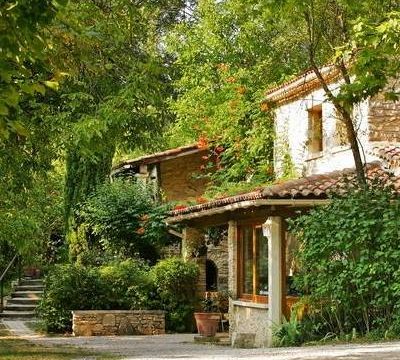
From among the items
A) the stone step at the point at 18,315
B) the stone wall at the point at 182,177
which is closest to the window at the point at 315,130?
the stone wall at the point at 182,177

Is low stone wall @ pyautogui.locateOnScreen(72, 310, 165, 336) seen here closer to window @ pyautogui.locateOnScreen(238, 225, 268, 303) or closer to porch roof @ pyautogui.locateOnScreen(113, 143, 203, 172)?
window @ pyautogui.locateOnScreen(238, 225, 268, 303)

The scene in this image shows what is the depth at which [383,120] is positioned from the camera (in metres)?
19.2

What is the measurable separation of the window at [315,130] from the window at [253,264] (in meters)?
3.51

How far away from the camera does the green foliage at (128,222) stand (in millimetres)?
25828

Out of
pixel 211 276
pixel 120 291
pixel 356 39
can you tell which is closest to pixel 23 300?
pixel 211 276

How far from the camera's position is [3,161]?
12.8 m

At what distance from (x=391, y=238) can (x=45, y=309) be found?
11254mm

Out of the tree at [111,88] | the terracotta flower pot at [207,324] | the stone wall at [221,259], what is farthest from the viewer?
the stone wall at [221,259]

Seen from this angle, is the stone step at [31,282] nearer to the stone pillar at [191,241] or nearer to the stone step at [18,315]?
the stone step at [18,315]

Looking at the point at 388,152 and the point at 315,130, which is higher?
the point at 315,130

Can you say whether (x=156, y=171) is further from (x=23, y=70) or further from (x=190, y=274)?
(x=23, y=70)

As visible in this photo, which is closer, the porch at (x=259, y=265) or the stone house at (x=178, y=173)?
the porch at (x=259, y=265)

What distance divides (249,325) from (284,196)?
137 inches

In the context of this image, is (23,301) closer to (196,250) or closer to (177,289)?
(177,289)
